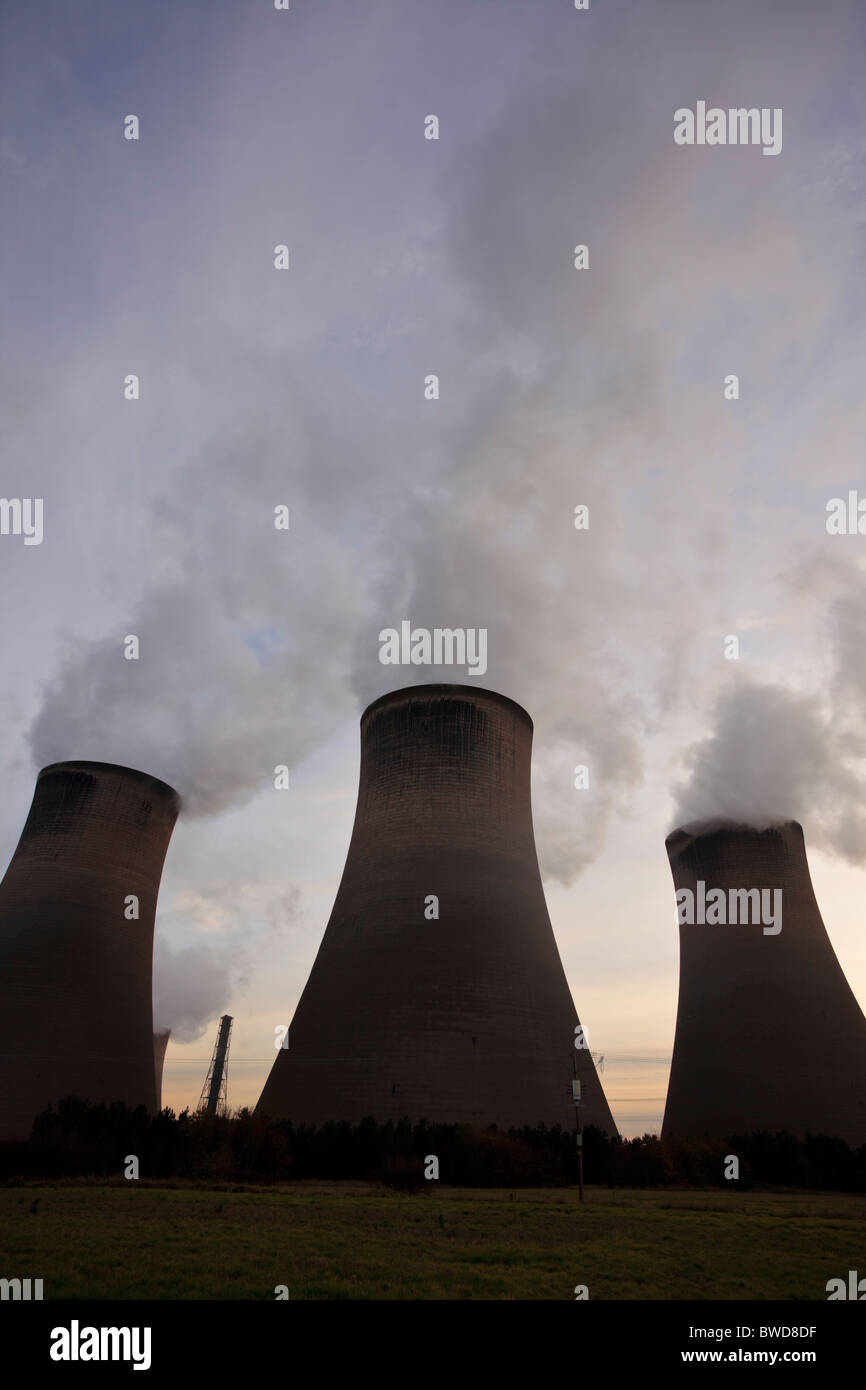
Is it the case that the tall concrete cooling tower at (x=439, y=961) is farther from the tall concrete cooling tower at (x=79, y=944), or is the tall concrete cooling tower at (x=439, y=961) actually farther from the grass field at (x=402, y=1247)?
the grass field at (x=402, y=1247)

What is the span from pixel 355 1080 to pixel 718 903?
12561mm

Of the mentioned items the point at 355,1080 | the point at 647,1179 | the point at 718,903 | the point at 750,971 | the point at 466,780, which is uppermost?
the point at 466,780

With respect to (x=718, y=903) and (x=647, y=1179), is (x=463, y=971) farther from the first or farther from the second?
(x=718, y=903)

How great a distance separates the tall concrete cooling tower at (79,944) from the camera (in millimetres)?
18656

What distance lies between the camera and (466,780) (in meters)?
18.2

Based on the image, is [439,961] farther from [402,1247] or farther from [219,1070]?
[219,1070]

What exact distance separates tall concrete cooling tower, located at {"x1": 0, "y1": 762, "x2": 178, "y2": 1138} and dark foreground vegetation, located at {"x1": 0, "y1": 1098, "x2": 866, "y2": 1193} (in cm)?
195

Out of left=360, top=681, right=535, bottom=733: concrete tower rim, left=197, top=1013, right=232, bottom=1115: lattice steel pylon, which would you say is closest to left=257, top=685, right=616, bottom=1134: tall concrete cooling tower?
left=360, top=681, right=535, bottom=733: concrete tower rim

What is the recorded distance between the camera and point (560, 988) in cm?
1759

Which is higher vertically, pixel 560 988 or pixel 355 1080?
pixel 560 988
